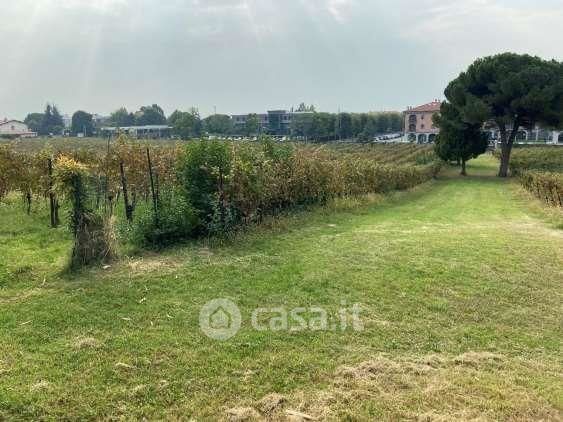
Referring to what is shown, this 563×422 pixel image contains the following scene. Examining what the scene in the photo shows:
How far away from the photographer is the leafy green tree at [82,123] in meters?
89.3

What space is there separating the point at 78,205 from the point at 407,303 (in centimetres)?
460

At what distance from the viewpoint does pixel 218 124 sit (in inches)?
3226

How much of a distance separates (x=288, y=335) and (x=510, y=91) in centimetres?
2377

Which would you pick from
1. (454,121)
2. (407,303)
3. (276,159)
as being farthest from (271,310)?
(454,121)

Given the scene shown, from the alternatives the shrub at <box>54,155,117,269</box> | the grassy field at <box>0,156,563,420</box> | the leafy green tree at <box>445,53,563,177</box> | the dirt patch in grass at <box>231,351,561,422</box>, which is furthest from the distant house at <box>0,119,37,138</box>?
the dirt patch in grass at <box>231,351,561,422</box>

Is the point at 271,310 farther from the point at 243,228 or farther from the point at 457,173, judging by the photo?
the point at 457,173

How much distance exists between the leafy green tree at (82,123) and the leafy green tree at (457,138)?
253 ft

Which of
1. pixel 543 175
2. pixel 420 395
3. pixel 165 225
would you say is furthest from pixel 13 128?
pixel 420 395

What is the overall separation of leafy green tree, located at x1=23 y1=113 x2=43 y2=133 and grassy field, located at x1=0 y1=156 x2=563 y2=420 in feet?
343

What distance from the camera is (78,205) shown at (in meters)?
6.22

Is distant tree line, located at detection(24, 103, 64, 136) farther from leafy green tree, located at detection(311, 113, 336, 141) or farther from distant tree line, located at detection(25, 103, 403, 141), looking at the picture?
leafy green tree, located at detection(311, 113, 336, 141)

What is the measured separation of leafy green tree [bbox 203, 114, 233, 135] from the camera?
79.4 m

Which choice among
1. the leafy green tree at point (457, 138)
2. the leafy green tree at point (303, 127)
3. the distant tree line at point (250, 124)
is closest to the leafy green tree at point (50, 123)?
the distant tree line at point (250, 124)

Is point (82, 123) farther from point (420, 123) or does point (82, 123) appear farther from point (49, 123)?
point (420, 123)
